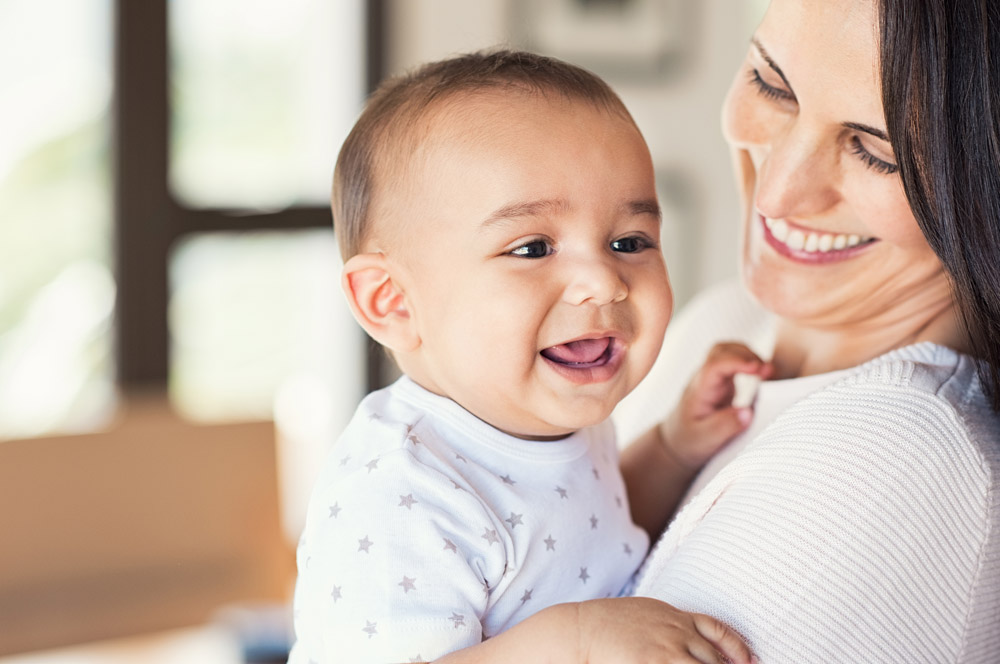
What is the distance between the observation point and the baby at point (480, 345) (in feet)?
3.20

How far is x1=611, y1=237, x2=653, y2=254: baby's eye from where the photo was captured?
1091 millimetres

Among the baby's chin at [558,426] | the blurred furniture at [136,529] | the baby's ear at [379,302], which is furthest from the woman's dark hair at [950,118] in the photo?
the blurred furniture at [136,529]

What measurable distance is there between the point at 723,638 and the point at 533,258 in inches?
14.7


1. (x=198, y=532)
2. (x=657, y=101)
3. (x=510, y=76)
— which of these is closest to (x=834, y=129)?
(x=510, y=76)

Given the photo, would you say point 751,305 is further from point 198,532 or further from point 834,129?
point 198,532

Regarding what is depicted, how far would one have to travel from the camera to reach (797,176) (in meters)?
1.13

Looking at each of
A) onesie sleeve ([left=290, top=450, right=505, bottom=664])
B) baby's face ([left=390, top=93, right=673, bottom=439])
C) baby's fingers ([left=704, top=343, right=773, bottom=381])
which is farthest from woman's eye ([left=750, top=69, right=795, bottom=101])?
onesie sleeve ([left=290, top=450, right=505, bottom=664])

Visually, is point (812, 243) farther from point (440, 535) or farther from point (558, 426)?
point (440, 535)

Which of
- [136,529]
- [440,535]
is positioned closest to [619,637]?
[440,535]

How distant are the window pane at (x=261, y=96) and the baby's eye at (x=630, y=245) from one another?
108 inches

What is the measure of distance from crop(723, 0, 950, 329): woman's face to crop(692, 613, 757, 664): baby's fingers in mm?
463

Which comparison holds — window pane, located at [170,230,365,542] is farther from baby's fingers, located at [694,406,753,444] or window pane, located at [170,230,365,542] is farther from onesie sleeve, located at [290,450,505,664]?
onesie sleeve, located at [290,450,505,664]

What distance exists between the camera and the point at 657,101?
418 centimetres

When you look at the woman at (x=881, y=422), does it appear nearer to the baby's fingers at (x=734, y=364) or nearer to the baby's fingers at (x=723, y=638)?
the baby's fingers at (x=723, y=638)
